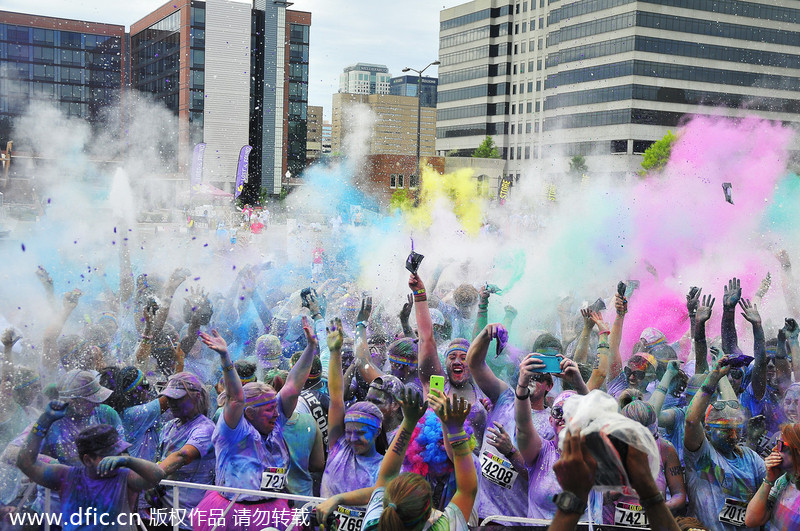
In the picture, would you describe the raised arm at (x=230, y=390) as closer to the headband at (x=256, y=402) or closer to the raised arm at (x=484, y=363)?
the headband at (x=256, y=402)

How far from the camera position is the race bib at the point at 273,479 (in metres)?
4.02

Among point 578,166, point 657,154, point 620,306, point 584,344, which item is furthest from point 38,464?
point 578,166

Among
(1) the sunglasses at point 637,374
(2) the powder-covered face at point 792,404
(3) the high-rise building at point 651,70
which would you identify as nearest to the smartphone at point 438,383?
(1) the sunglasses at point 637,374

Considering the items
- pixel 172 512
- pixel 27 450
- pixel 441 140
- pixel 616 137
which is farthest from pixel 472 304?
pixel 441 140

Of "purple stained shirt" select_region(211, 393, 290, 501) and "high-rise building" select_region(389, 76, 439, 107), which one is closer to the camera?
"purple stained shirt" select_region(211, 393, 290, 501)

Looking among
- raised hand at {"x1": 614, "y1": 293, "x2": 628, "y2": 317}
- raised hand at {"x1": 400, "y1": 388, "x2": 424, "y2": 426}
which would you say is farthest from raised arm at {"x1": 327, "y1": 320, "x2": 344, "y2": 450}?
raised hand at {"x1": 614, "y1": 293, "x2": 628, "y2": 317}

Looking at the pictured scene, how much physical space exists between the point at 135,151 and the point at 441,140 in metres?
30.8

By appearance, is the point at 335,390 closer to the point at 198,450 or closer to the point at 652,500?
the point at 198,450

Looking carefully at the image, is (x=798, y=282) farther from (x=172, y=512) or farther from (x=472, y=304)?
(x=172, y=512)

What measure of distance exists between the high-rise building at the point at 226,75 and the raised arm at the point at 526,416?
53810 millimetres

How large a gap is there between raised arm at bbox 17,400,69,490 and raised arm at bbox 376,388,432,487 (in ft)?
4.96

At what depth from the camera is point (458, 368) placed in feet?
14.8

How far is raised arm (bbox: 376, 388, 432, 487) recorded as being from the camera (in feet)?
11.0

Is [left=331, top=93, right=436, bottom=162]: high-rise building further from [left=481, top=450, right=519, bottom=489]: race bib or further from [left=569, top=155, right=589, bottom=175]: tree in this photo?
[left=481, top=450, right=519, bottom=489]: race bib
